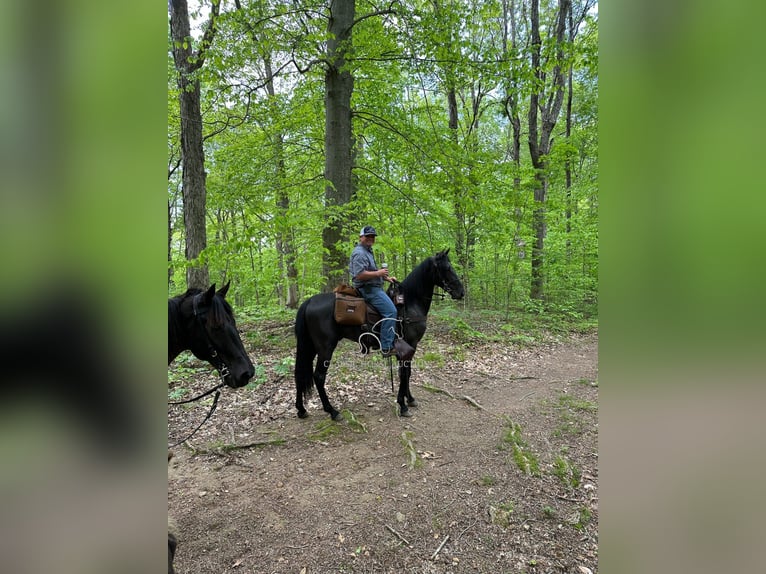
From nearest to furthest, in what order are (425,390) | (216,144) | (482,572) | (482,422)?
1. (482,572)
2. (482,422)
3. (425,390)
4. (216,144)

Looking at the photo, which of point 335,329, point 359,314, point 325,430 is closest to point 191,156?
point 335,329

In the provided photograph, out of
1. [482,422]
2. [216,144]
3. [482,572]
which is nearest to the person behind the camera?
[482,572]

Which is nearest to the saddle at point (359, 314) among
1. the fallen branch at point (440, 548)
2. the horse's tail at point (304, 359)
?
the horse's tail at point (304, 359)

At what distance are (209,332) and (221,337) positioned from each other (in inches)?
3.9

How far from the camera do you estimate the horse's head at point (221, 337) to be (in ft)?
8.64

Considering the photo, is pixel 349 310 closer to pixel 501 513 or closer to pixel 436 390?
pixel 436 390

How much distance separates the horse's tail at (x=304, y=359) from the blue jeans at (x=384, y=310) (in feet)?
3.10

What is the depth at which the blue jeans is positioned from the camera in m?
4.64

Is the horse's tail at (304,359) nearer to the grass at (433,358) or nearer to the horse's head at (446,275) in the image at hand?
the horse's head at (446,275)

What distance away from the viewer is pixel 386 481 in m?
3.26
